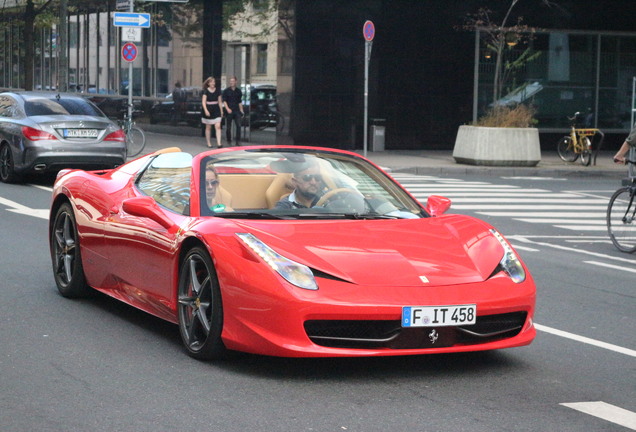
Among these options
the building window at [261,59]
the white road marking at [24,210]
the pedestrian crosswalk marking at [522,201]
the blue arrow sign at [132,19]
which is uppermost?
the blue arrow sign at [132,19]

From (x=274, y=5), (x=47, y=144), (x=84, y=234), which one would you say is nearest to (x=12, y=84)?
(x=274, y=5)

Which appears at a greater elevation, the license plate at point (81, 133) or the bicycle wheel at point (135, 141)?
the license plate at point (81, 133)

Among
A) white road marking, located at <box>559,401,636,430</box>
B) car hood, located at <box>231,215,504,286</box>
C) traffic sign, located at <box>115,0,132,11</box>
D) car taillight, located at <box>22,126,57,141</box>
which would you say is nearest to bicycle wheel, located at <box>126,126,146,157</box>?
traffic sign, located at <box>115,0,132,11</box>

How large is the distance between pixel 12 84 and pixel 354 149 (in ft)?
110

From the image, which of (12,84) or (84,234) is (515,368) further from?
(12,84)

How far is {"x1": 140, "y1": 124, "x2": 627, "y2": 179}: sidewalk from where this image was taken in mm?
24656

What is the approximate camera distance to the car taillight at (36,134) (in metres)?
17.6

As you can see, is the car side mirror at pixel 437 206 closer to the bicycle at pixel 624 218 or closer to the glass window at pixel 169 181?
the glass window at pixel 169 181

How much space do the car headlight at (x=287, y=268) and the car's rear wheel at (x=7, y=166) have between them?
12.9 m

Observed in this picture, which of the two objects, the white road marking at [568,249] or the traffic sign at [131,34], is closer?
the white road marking at [568,249]

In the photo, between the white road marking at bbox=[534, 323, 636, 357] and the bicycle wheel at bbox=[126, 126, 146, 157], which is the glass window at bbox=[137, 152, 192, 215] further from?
the bicycle wheel at bbox=[126, 126, 146, 157]

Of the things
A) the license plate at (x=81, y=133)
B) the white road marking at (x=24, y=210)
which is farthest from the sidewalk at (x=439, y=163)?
the white road marking at (x=24, y=210)

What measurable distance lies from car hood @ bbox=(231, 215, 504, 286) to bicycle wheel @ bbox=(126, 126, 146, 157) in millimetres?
20302

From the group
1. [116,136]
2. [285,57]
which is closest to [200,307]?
[116,136]
